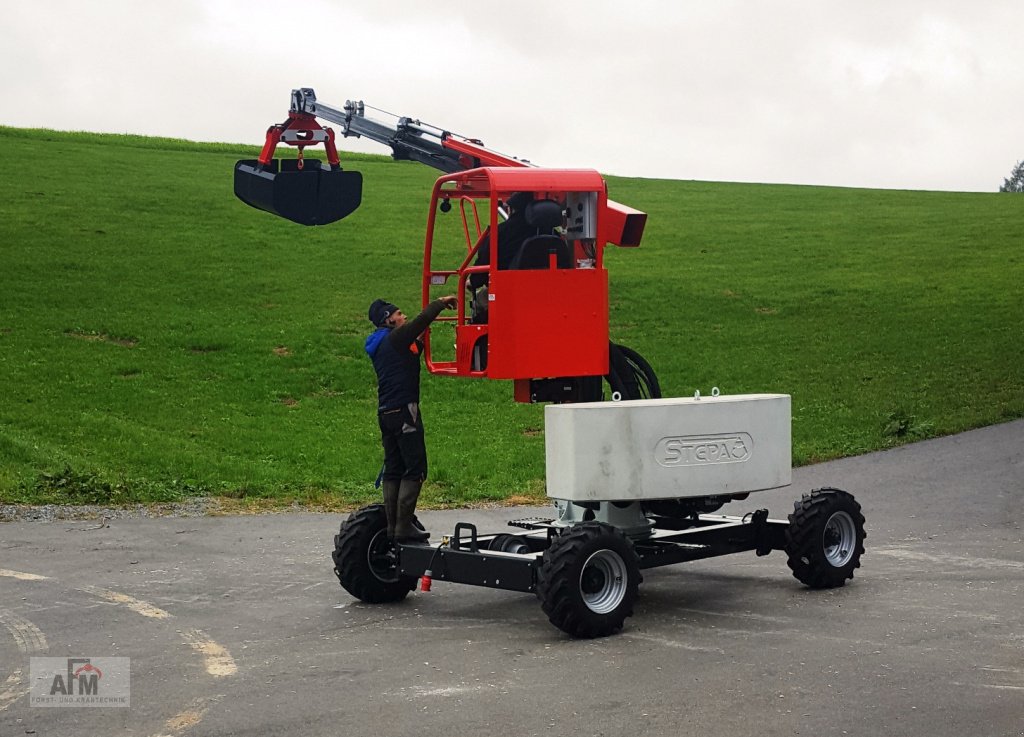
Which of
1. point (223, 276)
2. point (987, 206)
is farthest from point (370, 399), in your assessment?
point (987, 206)

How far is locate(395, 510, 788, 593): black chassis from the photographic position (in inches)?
401

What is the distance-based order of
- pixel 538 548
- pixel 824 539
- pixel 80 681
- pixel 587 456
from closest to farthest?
pixel 80 681
pixel 587 456
pixel 824 539
pixel 538 548

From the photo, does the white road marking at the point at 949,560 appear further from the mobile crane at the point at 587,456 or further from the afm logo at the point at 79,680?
the afm logo at the point at 79,680

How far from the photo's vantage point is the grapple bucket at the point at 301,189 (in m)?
14.1

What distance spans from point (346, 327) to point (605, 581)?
22.3 meters

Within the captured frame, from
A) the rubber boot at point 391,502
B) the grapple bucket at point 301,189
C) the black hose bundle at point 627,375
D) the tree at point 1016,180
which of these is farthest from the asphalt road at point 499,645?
the tree at point 1016,180

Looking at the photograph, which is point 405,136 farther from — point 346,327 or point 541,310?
point 346,327

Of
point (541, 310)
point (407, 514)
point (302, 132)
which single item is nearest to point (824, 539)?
point (541, 310)

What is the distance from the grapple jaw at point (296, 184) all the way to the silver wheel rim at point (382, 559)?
4035 mm

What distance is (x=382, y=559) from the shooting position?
447 inches

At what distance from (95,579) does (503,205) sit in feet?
16.4

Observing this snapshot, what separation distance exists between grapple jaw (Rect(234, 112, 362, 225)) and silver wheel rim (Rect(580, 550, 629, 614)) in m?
5.57

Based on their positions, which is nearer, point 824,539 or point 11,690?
point 11,690

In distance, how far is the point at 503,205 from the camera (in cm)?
1251
